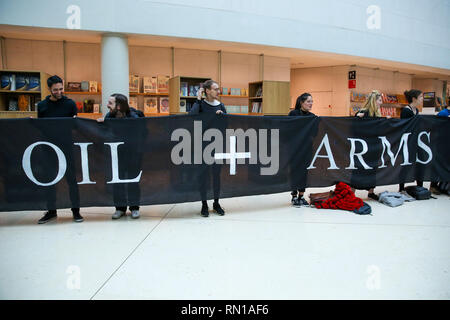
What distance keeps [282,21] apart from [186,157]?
17.3 ft

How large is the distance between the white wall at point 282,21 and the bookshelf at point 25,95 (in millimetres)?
1311

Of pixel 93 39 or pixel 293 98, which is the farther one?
pixel 293 98

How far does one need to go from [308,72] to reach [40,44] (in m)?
8.36

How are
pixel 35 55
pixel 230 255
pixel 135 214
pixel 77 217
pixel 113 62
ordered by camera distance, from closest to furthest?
1. pixel 230 255
2. pixel 77 217
3. pixel 135 214
4. pixel 113 62
5. pixel 35 55

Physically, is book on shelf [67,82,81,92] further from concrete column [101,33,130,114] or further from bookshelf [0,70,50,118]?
concrete column [101,33,130,114]

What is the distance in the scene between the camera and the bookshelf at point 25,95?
664 centimetres

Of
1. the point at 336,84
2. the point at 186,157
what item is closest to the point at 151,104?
the point at 186,157

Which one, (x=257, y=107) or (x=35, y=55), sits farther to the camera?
(x=257, y=107)

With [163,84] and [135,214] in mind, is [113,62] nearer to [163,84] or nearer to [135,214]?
[163,84]

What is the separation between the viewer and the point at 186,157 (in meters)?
3.58

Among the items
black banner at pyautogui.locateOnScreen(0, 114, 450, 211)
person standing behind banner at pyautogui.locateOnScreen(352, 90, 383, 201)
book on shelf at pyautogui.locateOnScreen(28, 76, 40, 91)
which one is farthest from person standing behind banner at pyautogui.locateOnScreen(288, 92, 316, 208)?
book on shelf at pyautogui.locateOnScreen(28, 76, 40, 91)
